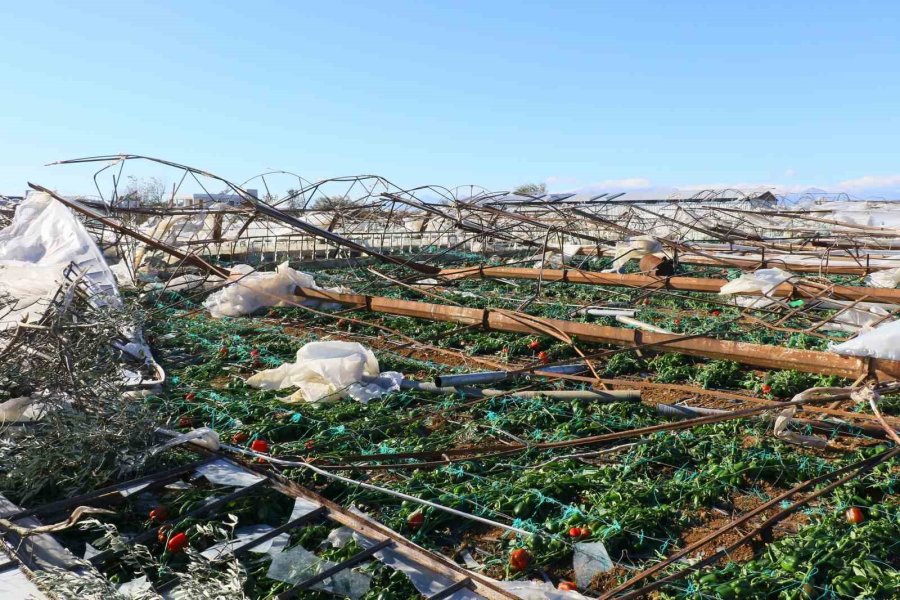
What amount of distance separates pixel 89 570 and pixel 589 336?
18.9 ft

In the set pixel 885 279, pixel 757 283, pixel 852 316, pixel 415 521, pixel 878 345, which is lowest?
pixel 415 521

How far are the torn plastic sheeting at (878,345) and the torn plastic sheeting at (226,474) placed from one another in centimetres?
458

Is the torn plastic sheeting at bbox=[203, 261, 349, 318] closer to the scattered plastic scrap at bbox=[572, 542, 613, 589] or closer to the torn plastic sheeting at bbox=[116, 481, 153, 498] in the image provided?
the torn plastic sheeting at bbox=[116, 481, 153, 498]

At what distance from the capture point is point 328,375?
23.1 feet

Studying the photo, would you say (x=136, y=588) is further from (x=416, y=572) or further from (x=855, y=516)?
(x=855, y=516)

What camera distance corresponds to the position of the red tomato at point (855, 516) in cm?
438

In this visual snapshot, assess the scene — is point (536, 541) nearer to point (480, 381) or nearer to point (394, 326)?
point (480, 381)

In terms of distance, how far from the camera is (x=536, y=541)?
424 cm

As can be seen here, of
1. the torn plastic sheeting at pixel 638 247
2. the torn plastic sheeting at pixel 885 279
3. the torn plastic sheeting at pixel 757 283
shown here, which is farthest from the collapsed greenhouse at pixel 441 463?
the torn plastic sheeting at pixel 638 247

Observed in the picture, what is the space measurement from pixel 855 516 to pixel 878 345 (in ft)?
7.51

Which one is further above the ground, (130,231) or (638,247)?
(130,231)

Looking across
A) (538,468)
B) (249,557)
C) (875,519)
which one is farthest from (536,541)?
(875,519)

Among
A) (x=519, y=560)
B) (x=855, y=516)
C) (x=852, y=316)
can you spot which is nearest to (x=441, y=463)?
(x=519, y=560)

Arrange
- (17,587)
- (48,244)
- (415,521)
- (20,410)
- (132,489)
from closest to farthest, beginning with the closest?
1. (17,587)
2. (415,521)
3. (132,489)
4. (20,410)
5. (48,244)
